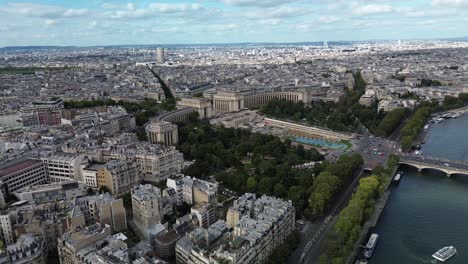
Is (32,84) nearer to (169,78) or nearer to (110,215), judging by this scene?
(169,78)

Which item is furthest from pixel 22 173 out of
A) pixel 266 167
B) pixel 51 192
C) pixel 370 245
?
pixel 370 245

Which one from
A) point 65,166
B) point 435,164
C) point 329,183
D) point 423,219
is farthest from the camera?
point 435,164

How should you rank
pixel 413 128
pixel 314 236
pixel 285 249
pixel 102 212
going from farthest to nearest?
pixel 413 128, pixel 314 236, pixel 102 212, pixel 285 249

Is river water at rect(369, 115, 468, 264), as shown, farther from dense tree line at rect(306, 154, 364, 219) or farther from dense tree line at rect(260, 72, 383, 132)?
Answer: dense tree line at rect(260, 72, 383, 132)

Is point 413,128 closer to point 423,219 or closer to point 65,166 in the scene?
point 423,219

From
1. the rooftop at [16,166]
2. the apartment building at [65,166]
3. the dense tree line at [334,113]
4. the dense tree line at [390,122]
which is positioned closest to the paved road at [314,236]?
the apartment building at [65,166]

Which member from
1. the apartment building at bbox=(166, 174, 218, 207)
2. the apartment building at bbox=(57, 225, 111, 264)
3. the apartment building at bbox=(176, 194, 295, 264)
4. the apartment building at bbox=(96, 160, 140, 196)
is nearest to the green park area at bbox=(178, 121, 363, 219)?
the apartment building at bbox=(166, 174, 218, 207)
